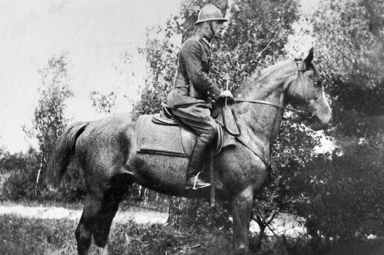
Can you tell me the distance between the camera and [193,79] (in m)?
6.36

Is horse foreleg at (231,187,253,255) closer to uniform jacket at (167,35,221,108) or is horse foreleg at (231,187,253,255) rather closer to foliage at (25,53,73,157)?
uniform jacket at (167,35,221,108)

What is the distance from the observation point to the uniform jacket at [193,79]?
250 inches

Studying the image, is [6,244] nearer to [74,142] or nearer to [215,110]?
[74,142]

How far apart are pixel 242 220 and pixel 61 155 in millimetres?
2556

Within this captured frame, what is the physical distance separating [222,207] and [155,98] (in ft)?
7.64

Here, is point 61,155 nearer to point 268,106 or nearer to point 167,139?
point 167,139

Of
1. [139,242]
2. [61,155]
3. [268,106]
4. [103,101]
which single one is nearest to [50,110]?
[103,101]

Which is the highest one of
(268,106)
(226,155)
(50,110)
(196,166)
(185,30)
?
(185,30)

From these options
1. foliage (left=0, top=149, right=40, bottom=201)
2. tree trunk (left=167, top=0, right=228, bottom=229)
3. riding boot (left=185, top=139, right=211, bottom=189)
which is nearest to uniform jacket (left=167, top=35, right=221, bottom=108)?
riding boot (left=185, top=139, right=211, bottom=189)

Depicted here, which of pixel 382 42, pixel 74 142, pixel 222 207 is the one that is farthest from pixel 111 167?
pixel 382 42

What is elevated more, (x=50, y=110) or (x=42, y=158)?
(x=50, y=110)

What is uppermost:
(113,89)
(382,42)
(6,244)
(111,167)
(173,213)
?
(382,42)

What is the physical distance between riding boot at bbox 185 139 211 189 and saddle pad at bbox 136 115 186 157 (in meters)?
0.19

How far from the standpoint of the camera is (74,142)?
22.4 ft
